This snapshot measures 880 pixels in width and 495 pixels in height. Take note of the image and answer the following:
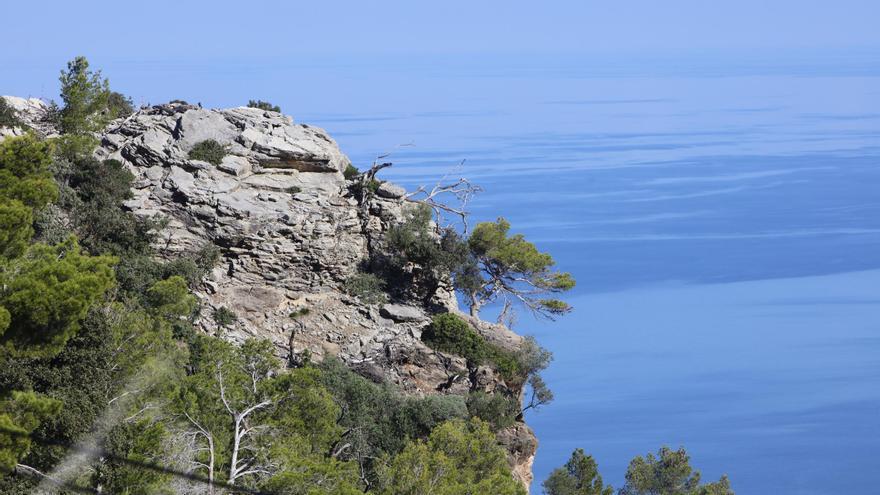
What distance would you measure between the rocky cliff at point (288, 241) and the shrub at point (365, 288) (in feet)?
0.58

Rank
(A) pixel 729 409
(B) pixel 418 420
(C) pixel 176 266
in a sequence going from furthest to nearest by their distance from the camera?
1. (A) pixel 729 409
2. (C) pixel 176 266
3. (B) pixel 418 420

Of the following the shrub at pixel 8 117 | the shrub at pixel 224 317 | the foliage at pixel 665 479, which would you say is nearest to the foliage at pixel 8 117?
the shrub at pixel 8 117

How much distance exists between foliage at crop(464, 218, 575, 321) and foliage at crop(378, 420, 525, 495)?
26.7ft

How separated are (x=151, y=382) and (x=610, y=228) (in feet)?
370

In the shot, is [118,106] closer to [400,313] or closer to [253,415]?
[400,313]

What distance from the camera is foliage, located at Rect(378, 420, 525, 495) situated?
20.4 meters

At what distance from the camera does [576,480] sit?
29734mm

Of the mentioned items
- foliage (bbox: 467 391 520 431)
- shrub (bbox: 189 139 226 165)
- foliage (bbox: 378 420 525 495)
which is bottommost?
foliage (bbox: 378 420 525 495)

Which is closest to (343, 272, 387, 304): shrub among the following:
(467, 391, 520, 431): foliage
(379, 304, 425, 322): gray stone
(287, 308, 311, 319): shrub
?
(379, 304, 425, 322): gray stone

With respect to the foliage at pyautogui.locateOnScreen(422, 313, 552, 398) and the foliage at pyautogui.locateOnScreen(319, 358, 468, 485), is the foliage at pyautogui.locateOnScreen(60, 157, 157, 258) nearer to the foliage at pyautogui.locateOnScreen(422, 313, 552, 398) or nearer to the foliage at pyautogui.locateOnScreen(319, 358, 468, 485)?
the foliage at pyautogui.locateOnScreen(319, 358, 468, 485)

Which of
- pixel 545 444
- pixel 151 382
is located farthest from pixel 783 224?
pixel 151 382

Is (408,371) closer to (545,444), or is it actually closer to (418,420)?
(418,420)

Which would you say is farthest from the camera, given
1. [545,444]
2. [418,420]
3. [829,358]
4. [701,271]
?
[701,271]

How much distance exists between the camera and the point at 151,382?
1991 centimetres
